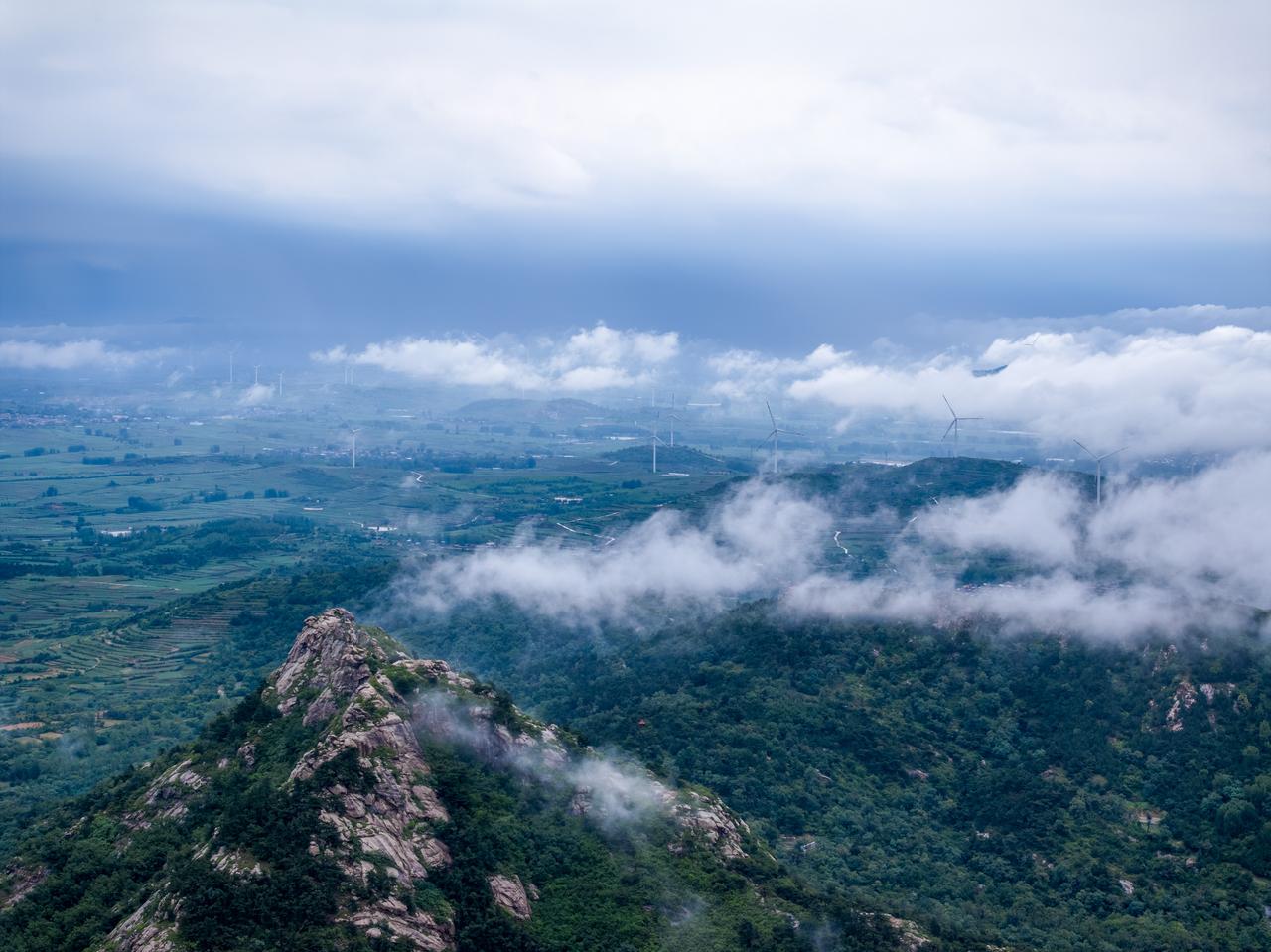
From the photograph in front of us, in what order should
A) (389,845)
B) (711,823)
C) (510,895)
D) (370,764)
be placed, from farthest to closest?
(711,823) → (370,764) → (510,895) → (389,845)

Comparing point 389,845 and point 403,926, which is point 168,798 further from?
point 403,926

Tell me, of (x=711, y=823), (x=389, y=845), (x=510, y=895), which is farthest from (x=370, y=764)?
(x=711, y=823)

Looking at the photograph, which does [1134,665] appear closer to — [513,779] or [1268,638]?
[1268,638]

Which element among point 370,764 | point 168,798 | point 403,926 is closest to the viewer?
point 403,926

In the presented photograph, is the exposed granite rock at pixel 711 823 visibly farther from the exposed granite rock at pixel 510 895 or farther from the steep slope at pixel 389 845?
the exposed granite rock at pixel 510 895

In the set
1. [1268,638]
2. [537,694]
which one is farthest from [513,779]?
[1268,638]

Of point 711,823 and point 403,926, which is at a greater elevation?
point 403,926

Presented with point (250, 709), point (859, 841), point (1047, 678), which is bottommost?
point (859, 841)

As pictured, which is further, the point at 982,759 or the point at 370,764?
the point at 982,759

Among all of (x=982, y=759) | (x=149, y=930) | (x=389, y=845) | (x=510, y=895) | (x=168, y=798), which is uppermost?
(x=389, y=845)
